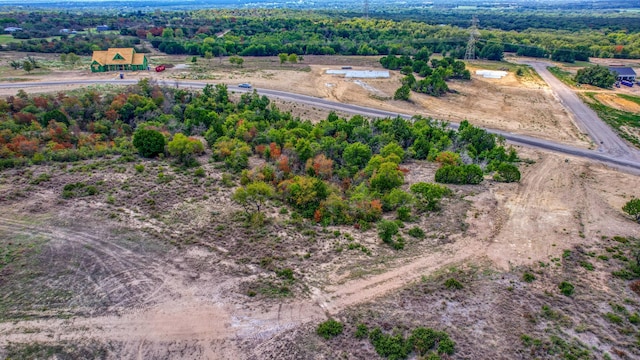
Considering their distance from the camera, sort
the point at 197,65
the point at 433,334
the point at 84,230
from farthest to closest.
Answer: the point at 197,65
the point at 84,230
the point at 433,334

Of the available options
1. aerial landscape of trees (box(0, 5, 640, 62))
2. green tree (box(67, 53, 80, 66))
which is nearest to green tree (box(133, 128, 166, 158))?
green tree (box(67, 53, 80, 66))

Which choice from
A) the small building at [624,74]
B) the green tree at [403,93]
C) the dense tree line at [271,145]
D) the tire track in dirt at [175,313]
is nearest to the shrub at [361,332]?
the tire track in dirt at [175,313]

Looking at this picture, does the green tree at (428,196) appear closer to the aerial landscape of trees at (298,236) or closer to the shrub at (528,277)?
the aerial landscape of trees at (298,236)

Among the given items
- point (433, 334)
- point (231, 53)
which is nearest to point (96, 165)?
point (433, 334)

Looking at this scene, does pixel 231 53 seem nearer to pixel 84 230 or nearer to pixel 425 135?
pixel 425 135

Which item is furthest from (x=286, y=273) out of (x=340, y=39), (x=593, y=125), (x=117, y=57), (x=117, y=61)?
(x=340, y=39)

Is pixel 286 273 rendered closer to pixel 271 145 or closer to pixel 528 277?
pixel 528 277
